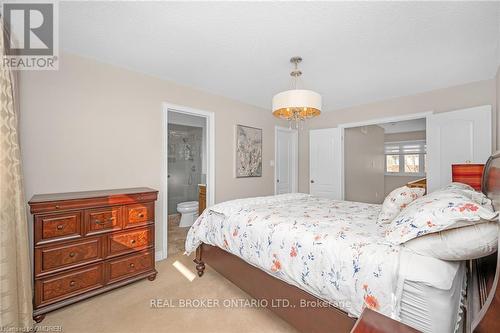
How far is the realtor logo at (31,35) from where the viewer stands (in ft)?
5.39

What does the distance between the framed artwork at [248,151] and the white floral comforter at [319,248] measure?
1.68 m

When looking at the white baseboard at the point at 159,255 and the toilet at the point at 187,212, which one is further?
the toilet at the point at 187,212

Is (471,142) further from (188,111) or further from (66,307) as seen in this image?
(66,307)

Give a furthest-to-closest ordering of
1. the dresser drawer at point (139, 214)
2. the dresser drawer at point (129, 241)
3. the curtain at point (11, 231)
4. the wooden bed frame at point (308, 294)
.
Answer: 1. the dresser drawer at point (139, 214)
2. the dresser drawer at point (129, 241)
3. the curtain at point (11, 231)
4. the wooden bed frame at point (308, 294)

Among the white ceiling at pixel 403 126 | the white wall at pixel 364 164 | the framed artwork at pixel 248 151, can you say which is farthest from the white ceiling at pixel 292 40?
the white ceiling at pixel 403 126

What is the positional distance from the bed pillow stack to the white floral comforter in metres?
0.11

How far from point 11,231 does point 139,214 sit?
908 millimetres

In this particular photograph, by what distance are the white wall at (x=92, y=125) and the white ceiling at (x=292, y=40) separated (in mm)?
220

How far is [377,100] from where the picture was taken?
3811mm

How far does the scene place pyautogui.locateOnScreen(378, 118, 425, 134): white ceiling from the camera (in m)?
5.29

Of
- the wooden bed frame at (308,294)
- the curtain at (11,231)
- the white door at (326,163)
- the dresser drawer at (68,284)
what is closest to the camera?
the wooden bed frame at (308,294)

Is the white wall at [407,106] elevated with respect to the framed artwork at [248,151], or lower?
elevated

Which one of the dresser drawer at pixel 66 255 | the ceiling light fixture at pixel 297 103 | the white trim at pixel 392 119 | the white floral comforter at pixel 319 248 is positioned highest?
the white trim at pixel 392 119

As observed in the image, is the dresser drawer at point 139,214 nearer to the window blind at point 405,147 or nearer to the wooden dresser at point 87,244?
the wooden dresser at point 87,244
